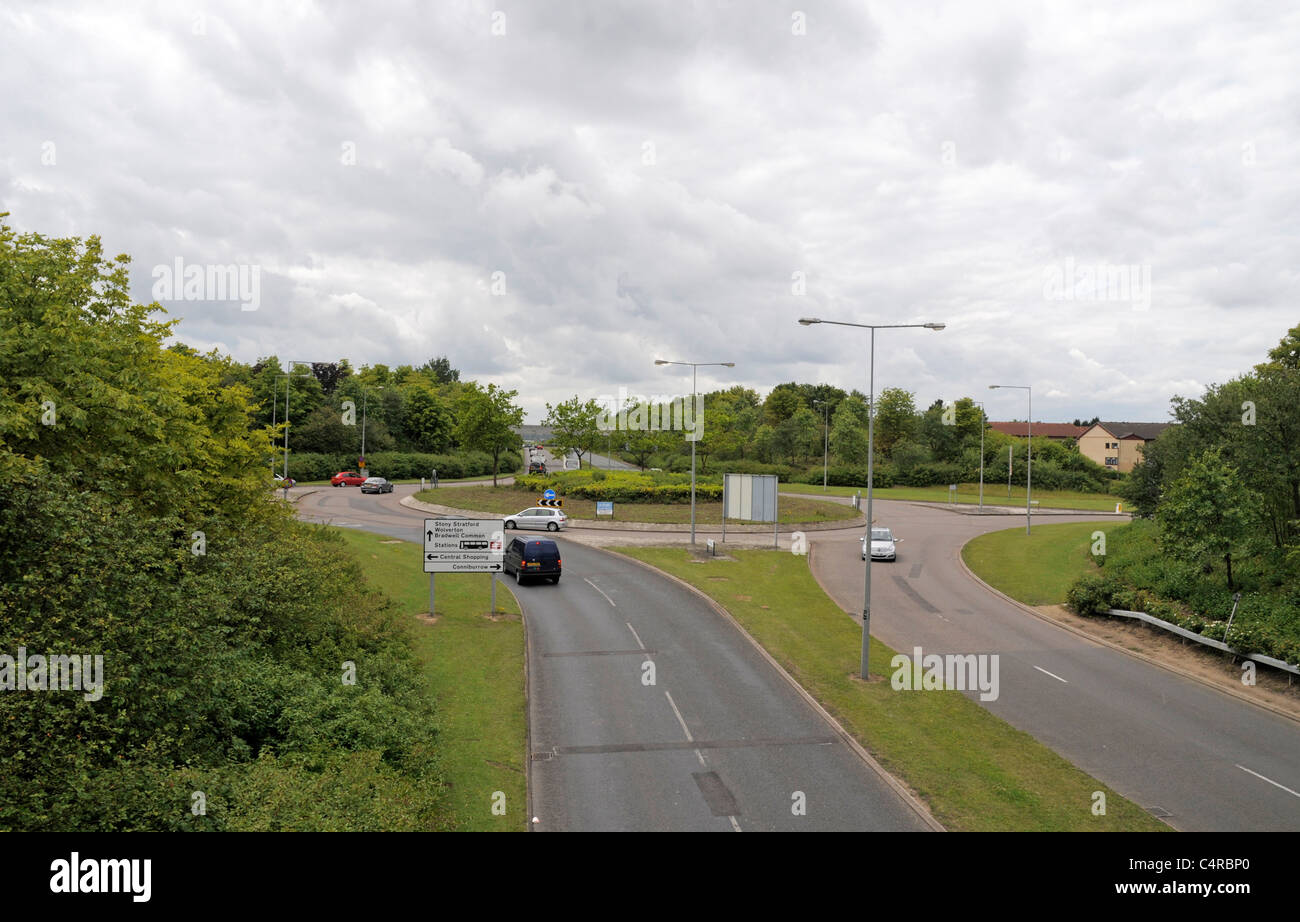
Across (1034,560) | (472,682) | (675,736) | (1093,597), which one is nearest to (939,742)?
(675,736)

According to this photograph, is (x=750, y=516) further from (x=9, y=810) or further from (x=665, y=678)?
(x=9, y=810)

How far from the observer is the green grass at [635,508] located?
50281mm

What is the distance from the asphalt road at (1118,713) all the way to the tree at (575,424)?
3549 cm

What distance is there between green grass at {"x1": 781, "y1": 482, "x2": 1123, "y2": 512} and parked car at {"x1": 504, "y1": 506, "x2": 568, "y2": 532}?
34.1 meters

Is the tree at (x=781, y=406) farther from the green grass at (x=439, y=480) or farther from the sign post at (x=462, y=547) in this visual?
the sign post at (x=462, y=547)

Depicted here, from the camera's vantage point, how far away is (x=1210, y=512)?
25719 mm

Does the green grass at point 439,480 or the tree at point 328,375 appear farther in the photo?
the tree at point 328,375

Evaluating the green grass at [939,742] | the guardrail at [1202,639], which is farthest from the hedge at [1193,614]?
the green grass at [939,742]

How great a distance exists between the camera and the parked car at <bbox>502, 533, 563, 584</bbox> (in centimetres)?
3070

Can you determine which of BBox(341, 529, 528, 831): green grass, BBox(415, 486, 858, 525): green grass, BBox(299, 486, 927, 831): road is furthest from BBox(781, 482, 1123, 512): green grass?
BBox(299, 486, 927, 831): road

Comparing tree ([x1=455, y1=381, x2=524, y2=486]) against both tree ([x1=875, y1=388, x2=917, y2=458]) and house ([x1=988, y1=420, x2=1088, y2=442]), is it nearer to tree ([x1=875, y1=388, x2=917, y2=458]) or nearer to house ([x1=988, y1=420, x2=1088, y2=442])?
tree ([x1=875, y1=388, x2=917, y2=458])

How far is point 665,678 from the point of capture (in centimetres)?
2003

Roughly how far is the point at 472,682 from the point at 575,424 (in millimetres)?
46754
